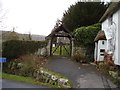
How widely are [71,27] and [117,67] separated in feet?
44.8

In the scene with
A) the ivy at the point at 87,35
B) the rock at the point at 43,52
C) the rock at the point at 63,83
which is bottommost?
the rock at the point at 63,83

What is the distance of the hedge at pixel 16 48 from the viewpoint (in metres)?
12.3

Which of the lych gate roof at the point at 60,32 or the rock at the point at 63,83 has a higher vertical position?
the lych gate roof at the point at 60,32

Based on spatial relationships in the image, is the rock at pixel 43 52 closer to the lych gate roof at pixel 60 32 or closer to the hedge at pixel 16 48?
the hedge at pixel 16 48

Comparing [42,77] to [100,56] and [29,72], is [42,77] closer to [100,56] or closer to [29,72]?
[29,72]

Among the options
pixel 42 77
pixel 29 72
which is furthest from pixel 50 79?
pixel 29 72

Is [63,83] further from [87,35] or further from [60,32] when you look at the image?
[60,32]

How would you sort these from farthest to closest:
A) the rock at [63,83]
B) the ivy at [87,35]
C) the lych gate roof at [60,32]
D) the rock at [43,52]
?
the lych gate roof at [60,32], the ivy at [87,35], the rock at [43,52], the rock at [63,83]

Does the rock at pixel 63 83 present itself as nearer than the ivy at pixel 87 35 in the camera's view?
Yes

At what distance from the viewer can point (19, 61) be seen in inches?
464

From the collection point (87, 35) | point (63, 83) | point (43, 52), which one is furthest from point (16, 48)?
point (87, 35)

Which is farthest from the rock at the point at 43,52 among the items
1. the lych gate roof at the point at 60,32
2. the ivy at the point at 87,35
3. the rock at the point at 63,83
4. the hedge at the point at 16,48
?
the rock at the point at 63,83

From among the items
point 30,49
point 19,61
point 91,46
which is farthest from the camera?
point 91,46

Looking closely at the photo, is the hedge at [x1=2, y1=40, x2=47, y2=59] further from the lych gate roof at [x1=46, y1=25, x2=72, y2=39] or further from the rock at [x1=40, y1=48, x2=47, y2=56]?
the lych gate roof at [x1=46, y1=25, x2=72, y2=39]
